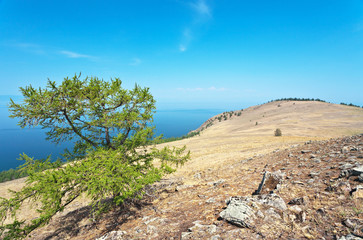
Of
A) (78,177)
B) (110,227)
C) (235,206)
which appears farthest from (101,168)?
(235,206)

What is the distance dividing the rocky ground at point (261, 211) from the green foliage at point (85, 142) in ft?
4.26

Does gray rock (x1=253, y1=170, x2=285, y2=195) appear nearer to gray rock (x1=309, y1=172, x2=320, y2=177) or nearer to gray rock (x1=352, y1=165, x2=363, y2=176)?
gray rock (x1=309, y1=172, x2=320, y2=177)

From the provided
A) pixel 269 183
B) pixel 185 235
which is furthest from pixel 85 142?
pixel 269 183

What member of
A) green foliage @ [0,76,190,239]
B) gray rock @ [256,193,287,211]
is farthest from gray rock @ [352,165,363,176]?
green foliage @ [0,76,190,239]

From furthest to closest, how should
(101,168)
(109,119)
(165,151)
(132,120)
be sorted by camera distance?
(165,151) < (132,120) < (109,119) < (101,168)

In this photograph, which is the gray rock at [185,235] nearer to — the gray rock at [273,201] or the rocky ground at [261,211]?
the rocky ground at [261,211]

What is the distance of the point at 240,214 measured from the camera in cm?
475

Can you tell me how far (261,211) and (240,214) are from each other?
625mm

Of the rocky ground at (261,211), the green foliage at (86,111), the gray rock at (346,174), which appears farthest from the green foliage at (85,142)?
the gray rock at (346,174)

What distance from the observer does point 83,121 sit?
736 cm

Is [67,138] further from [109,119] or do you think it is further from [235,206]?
[235,206]

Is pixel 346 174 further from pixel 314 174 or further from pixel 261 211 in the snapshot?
pixel 261 211

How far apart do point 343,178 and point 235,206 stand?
402 cm

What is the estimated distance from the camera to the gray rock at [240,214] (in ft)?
14.7
